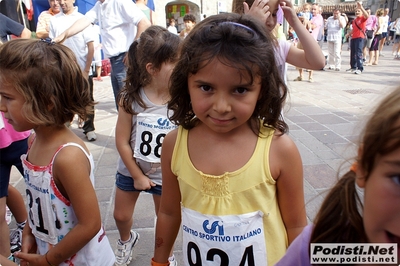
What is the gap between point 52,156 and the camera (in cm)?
127

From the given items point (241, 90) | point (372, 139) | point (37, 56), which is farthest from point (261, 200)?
point (37, 56)

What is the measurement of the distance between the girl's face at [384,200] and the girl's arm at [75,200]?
94 centimetres

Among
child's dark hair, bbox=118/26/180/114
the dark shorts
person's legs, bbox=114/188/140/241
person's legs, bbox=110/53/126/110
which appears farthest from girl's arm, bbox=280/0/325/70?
person's legs, bbox=110/53/126/110

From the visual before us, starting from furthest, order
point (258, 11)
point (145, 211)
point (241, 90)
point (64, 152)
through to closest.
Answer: point (145, 211) → point (258, 11) → point (64, 152) → point (241, 90)

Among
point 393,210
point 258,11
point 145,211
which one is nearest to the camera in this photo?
point 393,210

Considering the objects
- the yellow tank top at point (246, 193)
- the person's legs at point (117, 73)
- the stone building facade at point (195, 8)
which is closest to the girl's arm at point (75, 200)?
the yellow tank top at point (246, 193)

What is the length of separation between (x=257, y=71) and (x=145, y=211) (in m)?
1.89

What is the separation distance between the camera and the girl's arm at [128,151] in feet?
5.95

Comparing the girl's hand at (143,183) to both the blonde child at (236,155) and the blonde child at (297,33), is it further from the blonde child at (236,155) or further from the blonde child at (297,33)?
the blonde child at (297,33)

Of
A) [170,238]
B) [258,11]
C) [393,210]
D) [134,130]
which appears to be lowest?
[170,238]

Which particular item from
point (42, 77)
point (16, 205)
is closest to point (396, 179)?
point (42, 77)

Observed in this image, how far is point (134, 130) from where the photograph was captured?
1.89 meters

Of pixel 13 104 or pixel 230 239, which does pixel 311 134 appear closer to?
pixel 230 239

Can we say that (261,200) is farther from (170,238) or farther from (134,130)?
(134,130)
